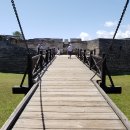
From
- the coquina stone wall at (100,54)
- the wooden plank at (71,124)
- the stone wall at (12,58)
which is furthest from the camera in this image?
the stone wall at (12,58)

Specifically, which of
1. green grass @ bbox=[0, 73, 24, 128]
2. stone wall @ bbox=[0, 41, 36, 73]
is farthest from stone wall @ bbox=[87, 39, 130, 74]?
green grass @ bbox=[0, 73, 24, 128]

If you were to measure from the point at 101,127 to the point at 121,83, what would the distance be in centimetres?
1681

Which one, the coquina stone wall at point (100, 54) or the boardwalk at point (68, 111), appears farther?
the coquina stone wall at point (100, 54)

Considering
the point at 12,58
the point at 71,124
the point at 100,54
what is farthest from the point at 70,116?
the point at 12,58

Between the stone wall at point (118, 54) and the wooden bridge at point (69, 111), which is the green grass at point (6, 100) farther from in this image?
the stone wall at point (118, 54)

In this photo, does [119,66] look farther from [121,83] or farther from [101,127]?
[101,127]

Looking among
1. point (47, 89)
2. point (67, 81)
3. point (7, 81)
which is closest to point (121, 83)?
point (7, 81)

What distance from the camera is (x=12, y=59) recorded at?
A: 1231 inches

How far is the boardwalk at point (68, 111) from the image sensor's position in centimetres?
554

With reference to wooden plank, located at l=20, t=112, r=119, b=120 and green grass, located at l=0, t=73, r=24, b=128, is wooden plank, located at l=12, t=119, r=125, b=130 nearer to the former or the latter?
wooden plank, located at l=20, t=112, r=119, b=120

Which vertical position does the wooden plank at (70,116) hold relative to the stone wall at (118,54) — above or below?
above

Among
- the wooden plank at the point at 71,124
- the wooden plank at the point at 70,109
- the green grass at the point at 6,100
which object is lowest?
the green grass at the point at 6,100

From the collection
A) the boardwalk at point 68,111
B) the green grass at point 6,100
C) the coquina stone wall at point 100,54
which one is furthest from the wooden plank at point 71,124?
the coquina stone wall at point 100,54

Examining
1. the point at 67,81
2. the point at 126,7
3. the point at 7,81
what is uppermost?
the point at 126,7
